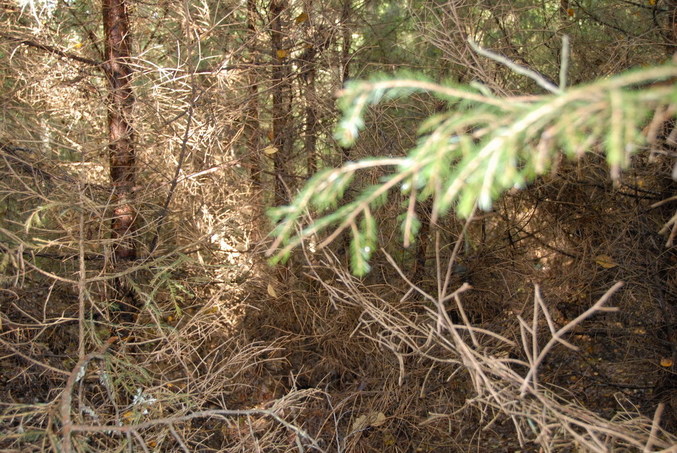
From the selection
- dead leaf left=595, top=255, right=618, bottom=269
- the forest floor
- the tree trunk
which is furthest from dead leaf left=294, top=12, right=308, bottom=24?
dead leaf left=595, top=255, right=618, bottom=269

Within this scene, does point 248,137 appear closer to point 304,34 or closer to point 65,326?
point 304,34

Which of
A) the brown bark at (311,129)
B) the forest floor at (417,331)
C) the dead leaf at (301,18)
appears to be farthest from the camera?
the brown bark at (311,129)

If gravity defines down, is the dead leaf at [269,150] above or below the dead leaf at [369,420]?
above

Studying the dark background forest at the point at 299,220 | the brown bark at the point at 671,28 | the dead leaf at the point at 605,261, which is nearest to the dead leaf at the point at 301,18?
the dark background forest at the point at 299,220

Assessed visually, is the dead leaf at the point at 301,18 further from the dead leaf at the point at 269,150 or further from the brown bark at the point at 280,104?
the dead leaf at the point at 269,150

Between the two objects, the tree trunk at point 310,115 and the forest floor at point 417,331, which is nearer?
the forest floor at point 417,331

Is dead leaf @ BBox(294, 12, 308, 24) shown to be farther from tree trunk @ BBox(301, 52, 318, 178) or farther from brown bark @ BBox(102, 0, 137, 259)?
brown bark @ BBox(102, 0, 137, 259)

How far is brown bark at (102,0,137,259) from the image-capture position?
18.1 ft

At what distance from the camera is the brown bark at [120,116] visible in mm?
5516

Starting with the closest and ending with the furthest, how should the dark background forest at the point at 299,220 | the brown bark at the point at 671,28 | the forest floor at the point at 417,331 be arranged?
the brown bark at the point at 671,28, the dark background forest at the point at 299,220, the forest floor at the point at 417,331

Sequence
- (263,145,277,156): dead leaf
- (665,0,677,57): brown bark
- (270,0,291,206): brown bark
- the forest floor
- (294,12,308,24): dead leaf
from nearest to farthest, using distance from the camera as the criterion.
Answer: (665,0,677,57): brown bark
the forest floor
(263,145,277,156): dead leaf
(294,12,308,24): dead leaf
(270,0,291,206): brown bark

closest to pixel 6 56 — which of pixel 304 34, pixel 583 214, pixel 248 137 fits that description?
pixel 248 137

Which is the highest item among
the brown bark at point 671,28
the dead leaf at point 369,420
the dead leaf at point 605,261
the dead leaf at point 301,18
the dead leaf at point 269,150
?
the dead leaf at point 301,18

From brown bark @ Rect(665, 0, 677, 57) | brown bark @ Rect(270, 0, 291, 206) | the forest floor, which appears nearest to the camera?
brown bark @ Rect(665, 0, 677, 57)
